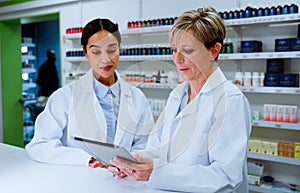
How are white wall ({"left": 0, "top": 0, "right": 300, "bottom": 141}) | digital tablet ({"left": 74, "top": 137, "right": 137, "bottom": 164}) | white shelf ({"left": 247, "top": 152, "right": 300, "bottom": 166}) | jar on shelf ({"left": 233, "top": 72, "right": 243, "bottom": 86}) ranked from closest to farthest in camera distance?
1. digital tablet ({"left": 74, "top": 137, "right": 137, "bottom": 164})
2. white shelf ({"left": 247, "top": 152, "right": 300, "bottom": 166})
3. jar on shelf ({"left": 233, "top": 72, "right": 243, "bottom": 86})
4. white wall ({"left": 0, "top": 0, "right": 300, "bottom": 141})

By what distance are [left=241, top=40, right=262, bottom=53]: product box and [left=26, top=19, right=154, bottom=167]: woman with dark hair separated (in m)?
1.65

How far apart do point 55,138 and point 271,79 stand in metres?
2.12

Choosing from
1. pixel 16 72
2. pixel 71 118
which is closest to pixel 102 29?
pixel 71 118

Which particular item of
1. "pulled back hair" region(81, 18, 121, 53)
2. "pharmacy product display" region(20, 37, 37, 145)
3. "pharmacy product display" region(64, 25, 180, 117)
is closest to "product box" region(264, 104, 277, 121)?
"pharmacy product display" region(64, 25, 180, 117)

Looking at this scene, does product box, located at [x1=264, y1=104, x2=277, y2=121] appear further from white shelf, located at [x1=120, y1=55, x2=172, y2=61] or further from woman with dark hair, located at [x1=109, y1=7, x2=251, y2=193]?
woman with dark hair, located at [x1=109, y1=7, x2=251, y2=193]

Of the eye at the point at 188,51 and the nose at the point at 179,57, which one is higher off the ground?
the eye at the point at 188,51

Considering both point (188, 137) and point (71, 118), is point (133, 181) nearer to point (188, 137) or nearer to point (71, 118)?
point (188, 137)

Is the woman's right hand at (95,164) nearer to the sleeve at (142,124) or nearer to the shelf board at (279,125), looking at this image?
the sleeve at (142,124)

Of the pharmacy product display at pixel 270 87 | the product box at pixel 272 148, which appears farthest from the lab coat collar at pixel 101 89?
the product box at pixel 272 148

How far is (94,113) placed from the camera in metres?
1.66

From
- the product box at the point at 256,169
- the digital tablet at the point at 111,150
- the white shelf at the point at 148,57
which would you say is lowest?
the product box at the point at 256,169

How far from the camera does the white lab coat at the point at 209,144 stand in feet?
3.92

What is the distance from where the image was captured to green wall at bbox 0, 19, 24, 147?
5918 mm

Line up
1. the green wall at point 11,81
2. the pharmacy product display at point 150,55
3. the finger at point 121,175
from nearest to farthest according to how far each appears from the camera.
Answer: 1. the finger at point 121,175
2. the pharmacy product display at point 150,55
3. the green wall at point 11,81
